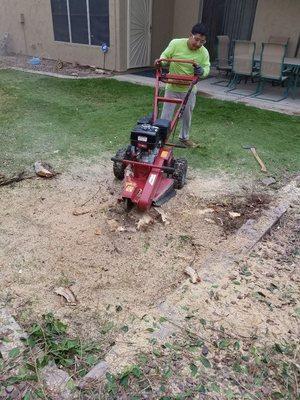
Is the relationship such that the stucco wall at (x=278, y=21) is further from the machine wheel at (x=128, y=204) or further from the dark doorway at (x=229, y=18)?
the machine wheel at (x=128, y=204)

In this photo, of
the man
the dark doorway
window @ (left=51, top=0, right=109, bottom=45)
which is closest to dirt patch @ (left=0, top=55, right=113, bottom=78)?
window @ (left=51, top=0, right=109, bottom=45)

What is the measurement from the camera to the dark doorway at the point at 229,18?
34.6 feet

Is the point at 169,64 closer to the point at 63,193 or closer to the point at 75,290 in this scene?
the point at 63,193

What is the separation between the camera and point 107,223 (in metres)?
3.62

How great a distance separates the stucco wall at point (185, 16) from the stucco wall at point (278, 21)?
5.73ft

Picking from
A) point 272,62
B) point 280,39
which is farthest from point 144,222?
point 280,39

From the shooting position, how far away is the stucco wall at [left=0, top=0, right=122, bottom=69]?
10305 mm

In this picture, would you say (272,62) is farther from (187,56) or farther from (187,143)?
(187,56)

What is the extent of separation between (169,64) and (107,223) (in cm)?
258

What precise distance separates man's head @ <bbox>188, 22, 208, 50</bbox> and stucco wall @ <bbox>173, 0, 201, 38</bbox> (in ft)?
23.0

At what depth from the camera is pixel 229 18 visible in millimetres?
11133

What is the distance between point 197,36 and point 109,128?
224 centimetres

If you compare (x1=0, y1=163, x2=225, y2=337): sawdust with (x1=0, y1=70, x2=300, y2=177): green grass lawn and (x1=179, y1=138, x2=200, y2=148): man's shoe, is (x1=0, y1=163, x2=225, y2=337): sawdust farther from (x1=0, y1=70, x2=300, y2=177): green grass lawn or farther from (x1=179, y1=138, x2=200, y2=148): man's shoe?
(x1=179, y1=138, x2=200, y2=148): man's shoe

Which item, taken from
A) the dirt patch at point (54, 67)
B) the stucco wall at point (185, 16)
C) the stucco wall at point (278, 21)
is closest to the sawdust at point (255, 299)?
the stucco wall at point (278, 21)
